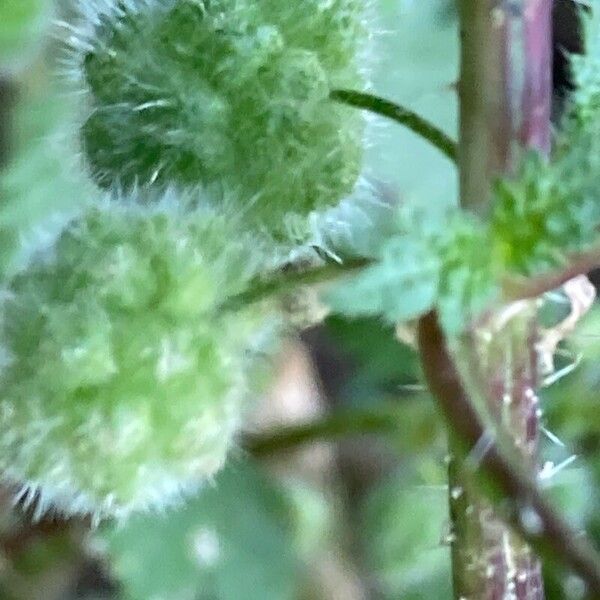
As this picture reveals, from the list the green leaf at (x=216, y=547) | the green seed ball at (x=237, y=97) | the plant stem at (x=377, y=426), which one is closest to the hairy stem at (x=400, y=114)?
the green seed ball at (x=237, y=97)

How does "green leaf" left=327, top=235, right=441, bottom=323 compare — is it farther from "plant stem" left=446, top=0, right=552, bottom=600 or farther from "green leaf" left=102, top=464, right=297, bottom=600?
"green leaf" left=102, top=464, right=297, bottom=600

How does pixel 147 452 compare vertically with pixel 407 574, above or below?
above

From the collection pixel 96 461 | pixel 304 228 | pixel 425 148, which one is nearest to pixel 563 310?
pixel 425 148

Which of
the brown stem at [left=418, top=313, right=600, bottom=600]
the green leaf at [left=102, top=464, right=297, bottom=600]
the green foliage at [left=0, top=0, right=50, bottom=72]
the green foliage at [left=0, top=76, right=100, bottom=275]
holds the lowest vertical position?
the green leaf at [left=102, top=464, right=297, bottom=600]

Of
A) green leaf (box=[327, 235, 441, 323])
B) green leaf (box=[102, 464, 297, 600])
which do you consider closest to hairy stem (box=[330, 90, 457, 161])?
green leaf (box=[327, 235, 441, 323])

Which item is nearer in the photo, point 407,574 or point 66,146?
point 66,146

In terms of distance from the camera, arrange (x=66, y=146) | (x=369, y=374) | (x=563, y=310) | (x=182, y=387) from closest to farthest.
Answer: (x=182, y=387) < (x=66, y=146) < (x=563, y=310) < (x=369, y=374)

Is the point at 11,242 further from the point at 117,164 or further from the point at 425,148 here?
the point at 425,148
